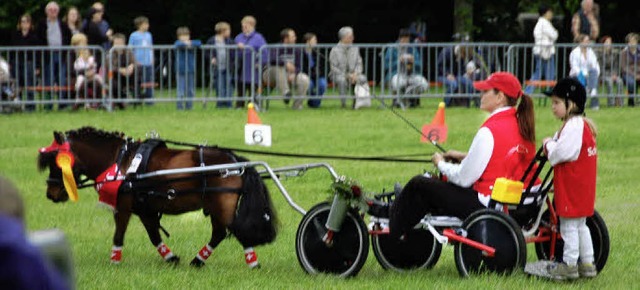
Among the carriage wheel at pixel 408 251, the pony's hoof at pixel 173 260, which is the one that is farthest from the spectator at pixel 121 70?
the carriage wheel at pixel 408 251

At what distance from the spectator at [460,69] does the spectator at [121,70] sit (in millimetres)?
5507

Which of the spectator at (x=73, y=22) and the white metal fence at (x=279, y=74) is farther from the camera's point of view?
the spectator at (x=73, y=22)

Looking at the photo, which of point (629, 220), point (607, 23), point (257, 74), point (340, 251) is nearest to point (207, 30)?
point (607, 23)

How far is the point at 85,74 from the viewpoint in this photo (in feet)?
71.6

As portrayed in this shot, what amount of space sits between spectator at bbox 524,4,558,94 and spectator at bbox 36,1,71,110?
8.10m

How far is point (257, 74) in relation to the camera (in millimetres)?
23422

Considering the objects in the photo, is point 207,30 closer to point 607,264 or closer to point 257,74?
point 257,74

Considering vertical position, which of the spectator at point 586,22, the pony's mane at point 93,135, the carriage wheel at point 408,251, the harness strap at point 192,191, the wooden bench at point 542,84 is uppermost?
the spectator at point 586,22

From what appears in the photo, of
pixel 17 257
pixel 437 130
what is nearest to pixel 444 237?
pixel 17 257

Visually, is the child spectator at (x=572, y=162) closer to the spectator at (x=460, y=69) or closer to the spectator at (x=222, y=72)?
the spectator at (x=222, y=72)

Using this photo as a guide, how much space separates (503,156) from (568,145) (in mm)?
410

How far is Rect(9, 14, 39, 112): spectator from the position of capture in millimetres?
21922

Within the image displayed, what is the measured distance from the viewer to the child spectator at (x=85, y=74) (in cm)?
2181

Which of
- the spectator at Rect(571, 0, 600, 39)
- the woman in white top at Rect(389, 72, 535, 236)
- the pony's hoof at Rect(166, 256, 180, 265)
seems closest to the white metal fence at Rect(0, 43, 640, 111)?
the spectator at Rect(571, 0, 600, 39)
